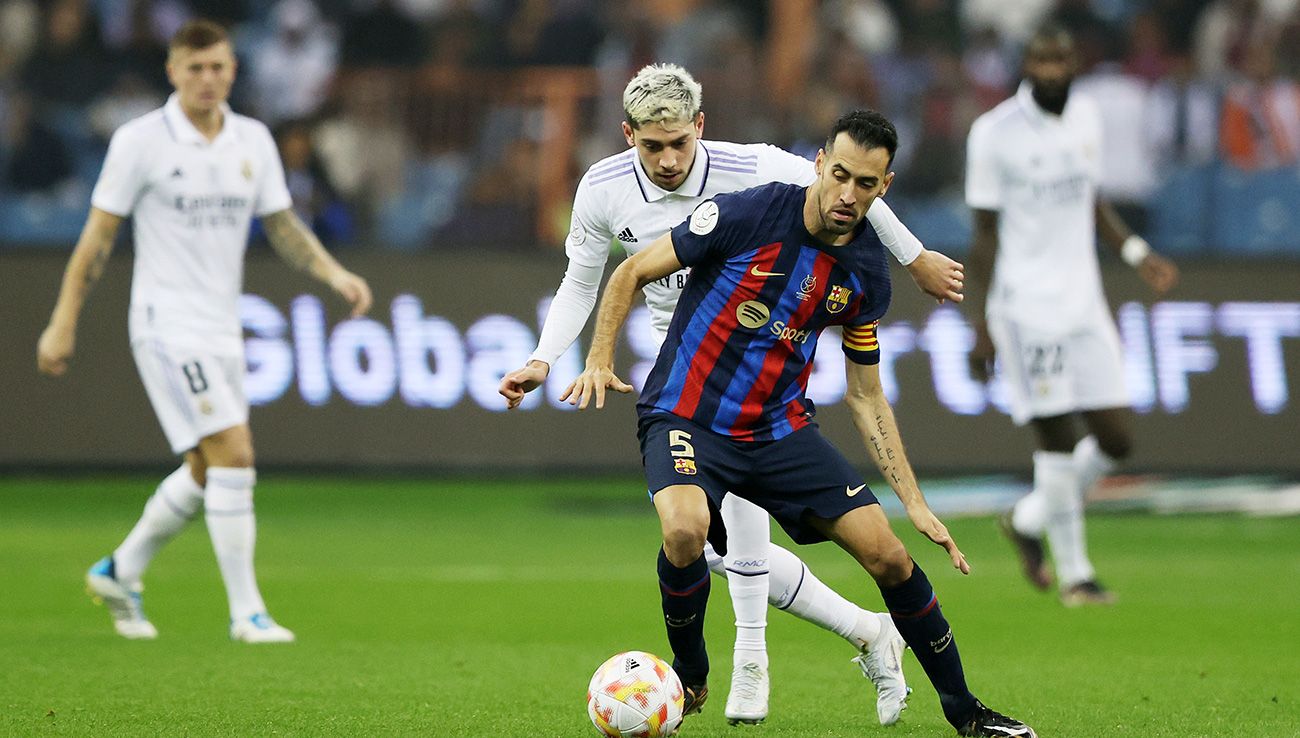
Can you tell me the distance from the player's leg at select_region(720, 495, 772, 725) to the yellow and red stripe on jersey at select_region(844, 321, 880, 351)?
740 millimetres

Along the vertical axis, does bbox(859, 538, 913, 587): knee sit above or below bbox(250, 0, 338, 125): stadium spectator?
below

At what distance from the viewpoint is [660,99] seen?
5.90 metres

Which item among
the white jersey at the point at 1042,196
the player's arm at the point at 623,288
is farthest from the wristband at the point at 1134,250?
the player's arm at the point at 623,288

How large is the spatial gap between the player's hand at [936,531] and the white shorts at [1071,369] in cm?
426

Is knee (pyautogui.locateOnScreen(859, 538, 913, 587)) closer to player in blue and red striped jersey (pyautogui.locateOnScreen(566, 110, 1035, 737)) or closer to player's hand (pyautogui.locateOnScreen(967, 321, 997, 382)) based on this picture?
player in blue and red striped jersey (pyautogui.locateOnScreen(566, 110, 1035, 737))

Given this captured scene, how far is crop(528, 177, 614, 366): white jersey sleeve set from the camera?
20.1ft

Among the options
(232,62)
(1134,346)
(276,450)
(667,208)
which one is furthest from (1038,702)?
(276,450)

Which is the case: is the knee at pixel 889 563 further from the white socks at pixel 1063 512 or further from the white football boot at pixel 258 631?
the white socks at pixel 1063 512

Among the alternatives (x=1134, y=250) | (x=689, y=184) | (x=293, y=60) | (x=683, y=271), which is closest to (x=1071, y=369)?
(x=1134, y=250)

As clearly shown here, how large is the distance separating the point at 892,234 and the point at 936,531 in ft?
3.08

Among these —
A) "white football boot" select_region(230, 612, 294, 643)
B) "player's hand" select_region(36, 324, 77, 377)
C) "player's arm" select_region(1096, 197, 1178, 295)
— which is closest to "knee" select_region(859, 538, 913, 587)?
"white football boot" select_region(230, 612, 294, 643)

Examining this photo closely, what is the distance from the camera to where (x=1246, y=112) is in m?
14.0

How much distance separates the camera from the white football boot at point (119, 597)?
806 centimetres

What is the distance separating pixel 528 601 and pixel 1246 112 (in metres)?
7.60
